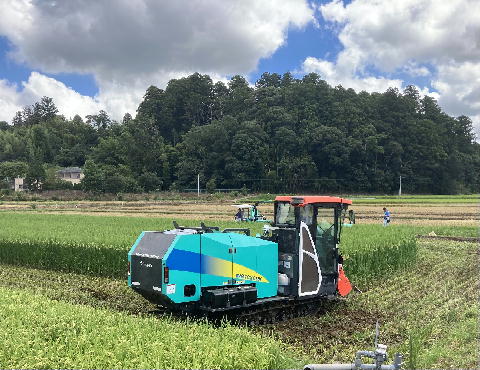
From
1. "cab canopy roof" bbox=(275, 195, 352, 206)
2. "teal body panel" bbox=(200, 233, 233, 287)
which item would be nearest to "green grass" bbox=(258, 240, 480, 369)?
"teal body panel" bbox=(200, 233, 233, 287)

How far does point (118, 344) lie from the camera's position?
5.16m

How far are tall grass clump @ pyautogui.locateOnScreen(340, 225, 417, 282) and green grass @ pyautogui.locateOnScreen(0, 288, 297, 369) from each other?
29.8 ft

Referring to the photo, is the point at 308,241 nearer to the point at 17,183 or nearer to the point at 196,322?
the point at 196,322

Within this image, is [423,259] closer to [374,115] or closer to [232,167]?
[232,167]

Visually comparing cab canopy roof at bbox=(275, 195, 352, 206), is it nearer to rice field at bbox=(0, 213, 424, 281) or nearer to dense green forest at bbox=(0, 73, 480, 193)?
rice field at bbox=(0, 213, 424, 281)

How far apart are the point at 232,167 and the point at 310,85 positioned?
2978 cm

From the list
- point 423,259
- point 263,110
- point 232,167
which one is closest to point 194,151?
point 232,167

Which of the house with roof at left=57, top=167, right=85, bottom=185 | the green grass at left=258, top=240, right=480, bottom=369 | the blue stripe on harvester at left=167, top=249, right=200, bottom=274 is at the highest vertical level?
the house with roof at left=57, top=167, right=85, bottom=185

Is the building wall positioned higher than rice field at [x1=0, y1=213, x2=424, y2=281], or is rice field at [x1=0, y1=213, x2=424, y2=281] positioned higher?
the building wall

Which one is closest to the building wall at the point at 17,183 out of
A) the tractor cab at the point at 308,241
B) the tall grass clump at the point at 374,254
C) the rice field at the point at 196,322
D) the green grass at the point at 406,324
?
the rice field at the point at 196,322

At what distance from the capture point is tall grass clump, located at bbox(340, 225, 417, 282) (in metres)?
14.5

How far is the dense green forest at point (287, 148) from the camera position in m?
83.3

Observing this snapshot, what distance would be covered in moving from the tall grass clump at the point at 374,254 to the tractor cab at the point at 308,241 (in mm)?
3393

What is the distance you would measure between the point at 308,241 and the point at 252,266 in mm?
1526
